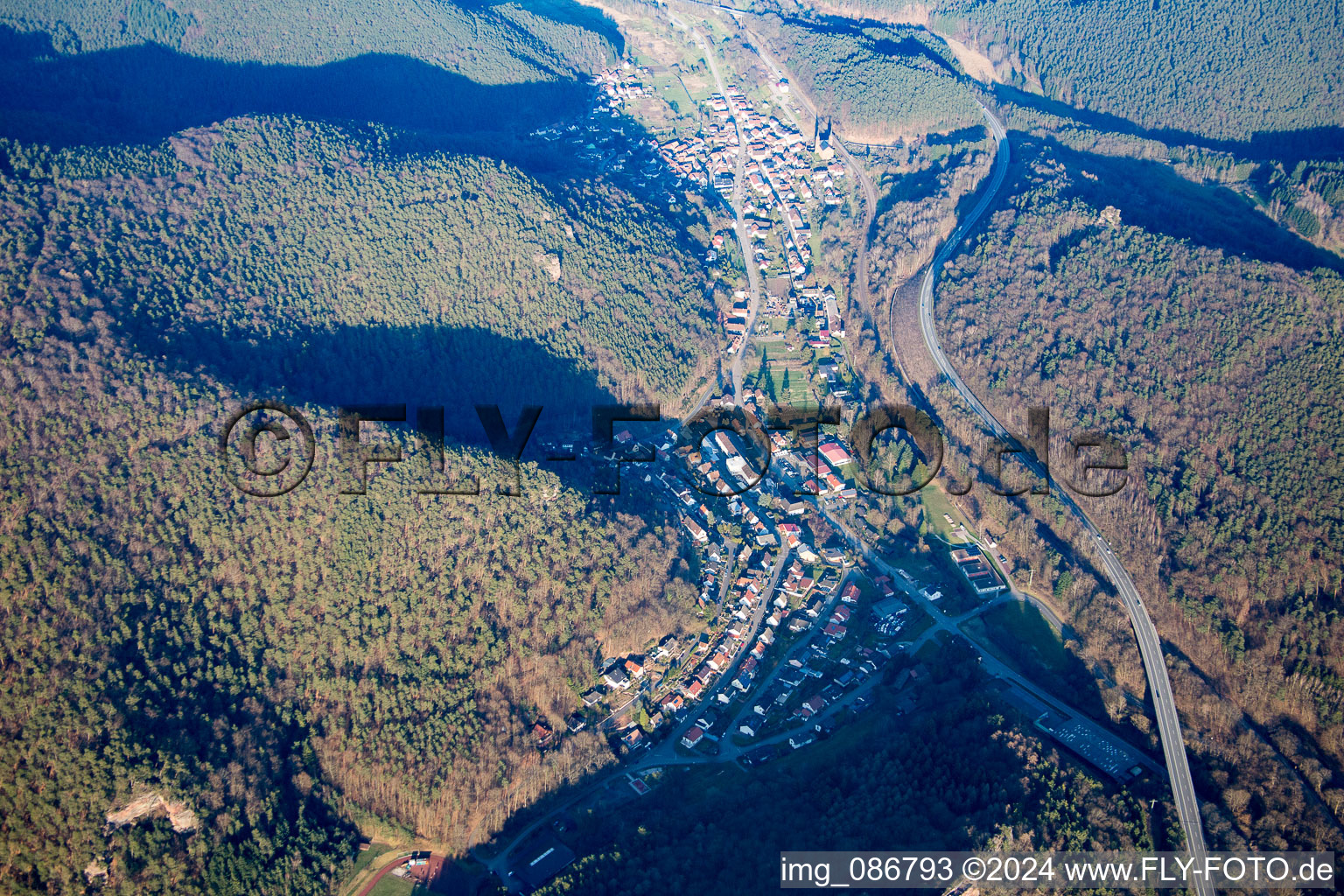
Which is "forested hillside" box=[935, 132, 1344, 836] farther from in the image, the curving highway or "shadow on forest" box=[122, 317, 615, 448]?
"shadow on forest" box=[122, 317, 615, 448]

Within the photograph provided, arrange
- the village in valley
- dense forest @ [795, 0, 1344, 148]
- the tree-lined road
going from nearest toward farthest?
the village in valley < the tree-lined road < dense forest @ [795, 0, 1344, 148]

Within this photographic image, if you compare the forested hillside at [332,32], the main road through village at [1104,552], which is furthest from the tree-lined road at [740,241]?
the forested hillside at [332,32]

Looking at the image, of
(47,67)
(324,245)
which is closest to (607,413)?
(324,245)

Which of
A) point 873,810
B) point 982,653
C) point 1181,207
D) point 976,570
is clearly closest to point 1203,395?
point 976,570

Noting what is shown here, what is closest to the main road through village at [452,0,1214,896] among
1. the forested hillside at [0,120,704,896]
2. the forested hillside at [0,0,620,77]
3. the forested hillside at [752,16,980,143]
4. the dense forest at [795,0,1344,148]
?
the forested hillside at [0,120,704,896]

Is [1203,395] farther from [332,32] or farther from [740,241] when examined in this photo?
[332,32]

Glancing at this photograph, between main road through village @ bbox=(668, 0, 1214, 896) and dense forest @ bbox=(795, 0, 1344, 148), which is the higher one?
dense forest @ bbox=(795, 0, 1344, 148)
